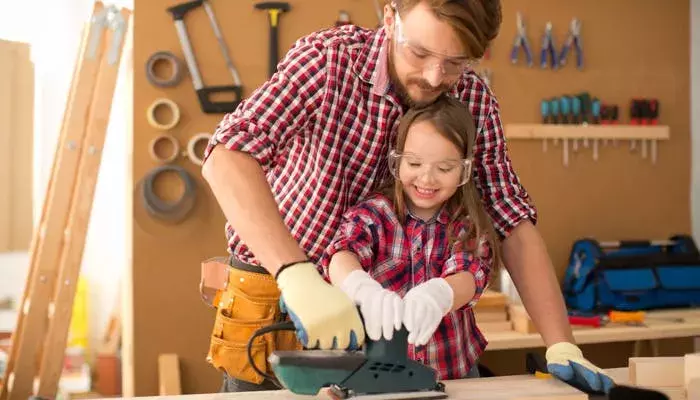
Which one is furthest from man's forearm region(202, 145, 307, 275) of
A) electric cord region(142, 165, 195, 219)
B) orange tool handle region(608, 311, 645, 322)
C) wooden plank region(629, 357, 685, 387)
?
orange tool handle region(608, 311, 645, 322)

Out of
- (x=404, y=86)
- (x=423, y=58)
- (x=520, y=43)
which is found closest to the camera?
(x=423, y=58)

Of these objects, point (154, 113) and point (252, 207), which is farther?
point (154, 113)

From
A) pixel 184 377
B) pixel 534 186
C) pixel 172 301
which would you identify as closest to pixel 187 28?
pixel 172 301

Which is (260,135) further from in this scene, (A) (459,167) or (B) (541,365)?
(B) (541,365)

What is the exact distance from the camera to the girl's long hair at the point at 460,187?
1.80m

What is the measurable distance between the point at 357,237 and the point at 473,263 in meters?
0.27

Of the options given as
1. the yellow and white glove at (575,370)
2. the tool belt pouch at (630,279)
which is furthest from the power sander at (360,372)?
the tool belt pouch at (630,279)

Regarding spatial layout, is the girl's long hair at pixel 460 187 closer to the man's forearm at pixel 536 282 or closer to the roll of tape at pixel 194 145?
the man's forearm at pixel 536 282

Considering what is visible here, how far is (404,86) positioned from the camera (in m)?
1.71

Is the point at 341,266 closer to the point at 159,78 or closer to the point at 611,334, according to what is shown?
the point at 611,334

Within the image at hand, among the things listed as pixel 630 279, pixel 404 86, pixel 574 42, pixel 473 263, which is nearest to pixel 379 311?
pixel 473 263

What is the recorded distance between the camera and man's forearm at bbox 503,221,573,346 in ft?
5.97

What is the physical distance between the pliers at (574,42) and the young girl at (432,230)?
2.32 meters

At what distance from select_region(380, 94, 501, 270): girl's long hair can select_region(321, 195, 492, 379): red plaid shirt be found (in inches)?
0.7
